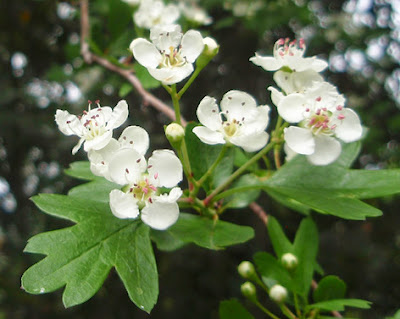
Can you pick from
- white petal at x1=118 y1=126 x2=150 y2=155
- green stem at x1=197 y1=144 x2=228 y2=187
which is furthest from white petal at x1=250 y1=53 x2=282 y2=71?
white petal at x1=118 y1=126 x2=150 y2=155

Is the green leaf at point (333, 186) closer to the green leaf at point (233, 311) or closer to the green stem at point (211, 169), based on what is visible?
the green stem at point (211, 169)

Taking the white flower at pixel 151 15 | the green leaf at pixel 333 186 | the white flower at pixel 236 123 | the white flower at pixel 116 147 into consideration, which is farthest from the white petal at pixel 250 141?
the white flower at pixel 151 15

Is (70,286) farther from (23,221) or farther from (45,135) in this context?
(23,221)

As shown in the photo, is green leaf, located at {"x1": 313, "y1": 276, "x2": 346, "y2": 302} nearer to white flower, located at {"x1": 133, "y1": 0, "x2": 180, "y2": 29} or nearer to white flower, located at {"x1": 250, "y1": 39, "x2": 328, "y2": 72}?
white flower, located at {"x1": 250, "y1": 39, "x2": 328, "y2": 72}

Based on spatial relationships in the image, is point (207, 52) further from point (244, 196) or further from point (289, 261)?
point (289, 261)

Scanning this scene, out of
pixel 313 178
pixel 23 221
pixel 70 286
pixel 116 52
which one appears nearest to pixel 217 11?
pixel 116 52

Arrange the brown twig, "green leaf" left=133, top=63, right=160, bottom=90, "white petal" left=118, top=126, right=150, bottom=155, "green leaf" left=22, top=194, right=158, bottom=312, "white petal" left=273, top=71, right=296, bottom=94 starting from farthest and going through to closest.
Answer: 1. the brown twig
2. "green leaf" left=133, top=63, right=160, bottom=90
3. "white petal" left=273, top=71, right=296, bottom=94
4. "white petal" left=118, top=126, right=150, bottom=155
5. "green leaf" left=22, top=194, right=158, bottom=312
